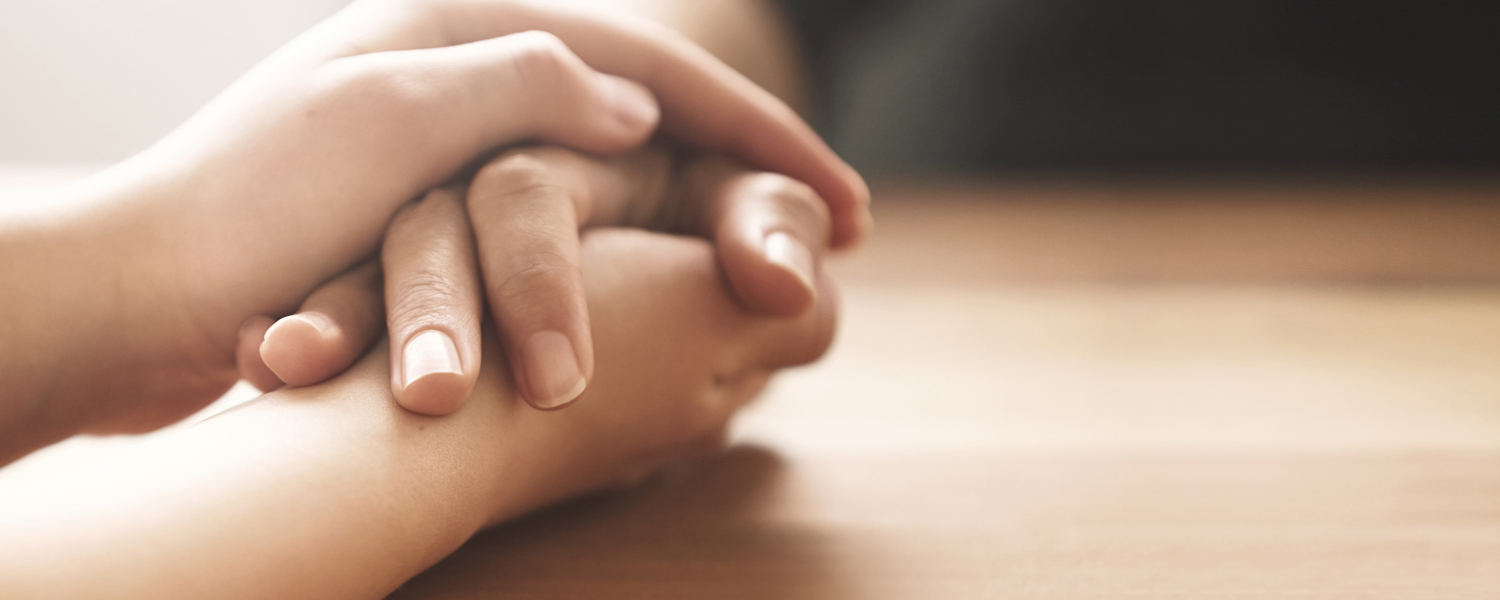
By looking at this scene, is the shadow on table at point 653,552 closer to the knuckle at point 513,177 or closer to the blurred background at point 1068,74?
the knuckle at point 513,177

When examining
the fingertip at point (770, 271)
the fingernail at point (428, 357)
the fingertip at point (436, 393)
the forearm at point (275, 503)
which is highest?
the fingertip at point (770, 271)

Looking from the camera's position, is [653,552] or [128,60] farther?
[128,60]

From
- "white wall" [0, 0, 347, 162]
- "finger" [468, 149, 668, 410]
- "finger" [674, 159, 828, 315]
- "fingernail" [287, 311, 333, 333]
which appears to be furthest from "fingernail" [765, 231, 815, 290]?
"white wall" [0, 0, 347, 162]

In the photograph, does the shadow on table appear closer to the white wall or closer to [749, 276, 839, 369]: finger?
[749, 276, 839, 369]: finger

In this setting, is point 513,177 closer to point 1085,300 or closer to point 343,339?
point 343,339

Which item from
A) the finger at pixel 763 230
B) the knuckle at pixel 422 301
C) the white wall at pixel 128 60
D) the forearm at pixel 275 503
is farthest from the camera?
the white wall at pixel 128 60

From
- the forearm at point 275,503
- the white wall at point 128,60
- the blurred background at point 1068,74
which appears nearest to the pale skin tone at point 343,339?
the forearm at point 275,503

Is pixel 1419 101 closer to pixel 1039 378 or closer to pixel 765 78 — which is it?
pixel 765 78

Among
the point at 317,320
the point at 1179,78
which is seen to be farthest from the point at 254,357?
the point at 1179,78
